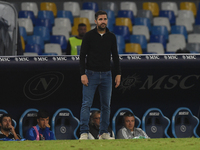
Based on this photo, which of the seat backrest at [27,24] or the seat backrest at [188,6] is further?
the seat backrest at [188,6]

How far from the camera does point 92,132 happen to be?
22.0ft

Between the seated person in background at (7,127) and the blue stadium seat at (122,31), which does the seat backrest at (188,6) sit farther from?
the seated person in background at (7,127)

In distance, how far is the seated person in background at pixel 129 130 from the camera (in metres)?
6.82

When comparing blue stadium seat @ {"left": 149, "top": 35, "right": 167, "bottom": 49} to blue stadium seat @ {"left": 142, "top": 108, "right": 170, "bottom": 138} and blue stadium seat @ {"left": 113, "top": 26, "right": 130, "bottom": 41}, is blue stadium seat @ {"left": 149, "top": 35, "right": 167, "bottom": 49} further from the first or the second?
blue stadium seat @ {"left": 142, "top": 108, "right": 170, "bottom": 138}

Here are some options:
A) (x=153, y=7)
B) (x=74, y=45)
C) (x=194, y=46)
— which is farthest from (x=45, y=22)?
(x=74, y=45)

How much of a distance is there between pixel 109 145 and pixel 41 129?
2.10m

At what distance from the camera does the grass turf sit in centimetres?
463

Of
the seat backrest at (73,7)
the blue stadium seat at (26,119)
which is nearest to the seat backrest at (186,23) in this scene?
the seat backrest at (73,7)

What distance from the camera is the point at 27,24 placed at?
13039 mm

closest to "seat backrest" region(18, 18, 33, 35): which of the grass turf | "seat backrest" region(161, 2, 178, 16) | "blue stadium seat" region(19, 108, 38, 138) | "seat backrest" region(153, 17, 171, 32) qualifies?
"seat backrest" region(153, 17, 171, 32)

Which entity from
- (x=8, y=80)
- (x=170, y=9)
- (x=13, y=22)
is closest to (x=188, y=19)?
(x=170, y=9)

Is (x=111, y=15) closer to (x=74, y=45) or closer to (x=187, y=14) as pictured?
(x=187, y=14)

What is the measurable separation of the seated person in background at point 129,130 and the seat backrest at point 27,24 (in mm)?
6897

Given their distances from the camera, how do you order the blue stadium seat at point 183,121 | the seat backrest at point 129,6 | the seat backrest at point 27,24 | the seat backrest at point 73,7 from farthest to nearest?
1. the seat backrest at point 129,6
2. the seat backrest at point 73,7
3. the seat backrest at point 27,24
4. the blue stadium seat at point 183,121
